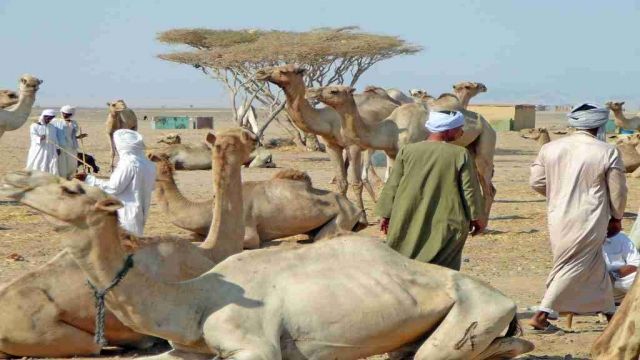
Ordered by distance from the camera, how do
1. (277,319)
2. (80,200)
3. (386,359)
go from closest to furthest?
1. (80,200)
2. (277,319)
3. (386,359)

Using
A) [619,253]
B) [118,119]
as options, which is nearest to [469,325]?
[619,253]

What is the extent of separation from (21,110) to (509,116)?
3357 cm

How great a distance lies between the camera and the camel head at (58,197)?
5562 millimetres

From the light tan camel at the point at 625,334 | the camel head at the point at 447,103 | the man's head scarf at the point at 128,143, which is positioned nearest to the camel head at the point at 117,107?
the camel head at the point at 447,103

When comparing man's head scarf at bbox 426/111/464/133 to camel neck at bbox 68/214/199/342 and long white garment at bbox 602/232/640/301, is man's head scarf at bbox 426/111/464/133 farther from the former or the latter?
camel neck at bbox 68/214/199/342

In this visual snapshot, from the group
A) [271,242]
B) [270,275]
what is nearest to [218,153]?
[270,275]

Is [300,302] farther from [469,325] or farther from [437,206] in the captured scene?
[437,206]

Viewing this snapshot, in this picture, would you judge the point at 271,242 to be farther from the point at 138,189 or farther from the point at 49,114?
the point at 49,114

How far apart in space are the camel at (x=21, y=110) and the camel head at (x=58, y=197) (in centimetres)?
1436

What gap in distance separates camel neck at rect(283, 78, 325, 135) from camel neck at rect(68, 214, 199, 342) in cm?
967

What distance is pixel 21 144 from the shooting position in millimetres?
39500

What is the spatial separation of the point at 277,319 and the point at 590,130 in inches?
121

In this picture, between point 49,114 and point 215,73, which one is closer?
point 49,114

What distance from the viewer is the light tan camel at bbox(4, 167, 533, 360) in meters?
5.78
